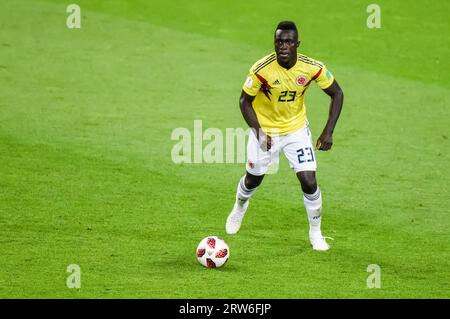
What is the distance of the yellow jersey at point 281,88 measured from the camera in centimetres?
1047

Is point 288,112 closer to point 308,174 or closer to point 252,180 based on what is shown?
point 308,174

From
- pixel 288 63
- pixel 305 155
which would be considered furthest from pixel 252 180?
pixel 288 63

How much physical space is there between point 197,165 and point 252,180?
8.90ft

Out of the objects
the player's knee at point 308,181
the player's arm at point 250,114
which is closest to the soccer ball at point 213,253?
the player's knee at point 308,181

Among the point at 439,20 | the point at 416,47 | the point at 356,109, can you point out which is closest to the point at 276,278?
the point at 356,109

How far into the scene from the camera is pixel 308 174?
1044cm

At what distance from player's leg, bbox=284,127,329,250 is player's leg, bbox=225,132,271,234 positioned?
31 cm

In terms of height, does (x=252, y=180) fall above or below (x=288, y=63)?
below

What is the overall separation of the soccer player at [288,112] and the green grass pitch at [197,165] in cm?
78

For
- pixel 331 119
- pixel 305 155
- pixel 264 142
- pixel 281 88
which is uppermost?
pixel 281 88

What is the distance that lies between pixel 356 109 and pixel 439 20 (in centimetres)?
552

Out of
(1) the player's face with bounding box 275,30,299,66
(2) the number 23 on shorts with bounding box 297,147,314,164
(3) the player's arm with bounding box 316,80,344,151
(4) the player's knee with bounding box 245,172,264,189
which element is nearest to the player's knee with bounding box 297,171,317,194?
(2) the number 23 on shorts with bounding box 297,147,314,164

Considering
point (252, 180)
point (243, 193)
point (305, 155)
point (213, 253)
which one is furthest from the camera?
point (243, 193)
